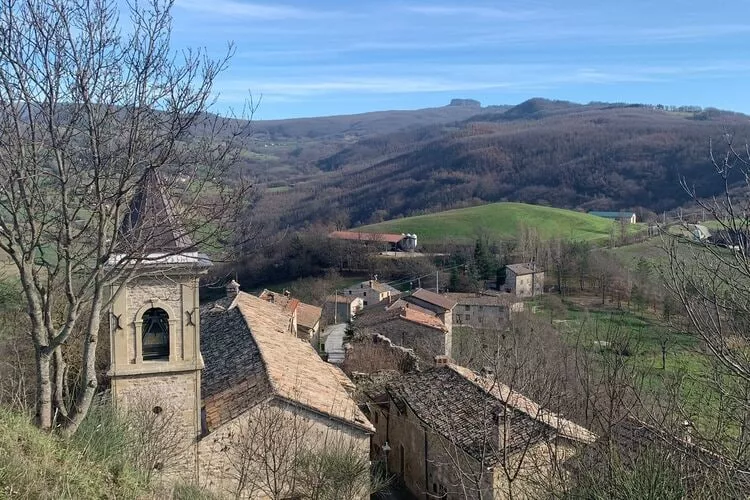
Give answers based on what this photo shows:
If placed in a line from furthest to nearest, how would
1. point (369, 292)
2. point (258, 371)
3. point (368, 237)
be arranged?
point (368, 237), point (369, 292), point (258, 371)

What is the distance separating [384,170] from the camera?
152 metres

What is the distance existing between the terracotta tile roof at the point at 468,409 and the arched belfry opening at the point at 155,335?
5994mm

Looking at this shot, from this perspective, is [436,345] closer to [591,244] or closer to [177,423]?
[177,423]

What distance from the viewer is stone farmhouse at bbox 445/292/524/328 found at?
46.1m

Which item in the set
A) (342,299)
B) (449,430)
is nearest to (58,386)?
(449,430)

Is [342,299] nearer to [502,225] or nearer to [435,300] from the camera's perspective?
[435,300]

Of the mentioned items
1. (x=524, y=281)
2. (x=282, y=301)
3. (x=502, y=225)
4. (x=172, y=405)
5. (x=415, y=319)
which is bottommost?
(x=524, y=281)

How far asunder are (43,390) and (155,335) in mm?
5799

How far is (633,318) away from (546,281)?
19.0 metres

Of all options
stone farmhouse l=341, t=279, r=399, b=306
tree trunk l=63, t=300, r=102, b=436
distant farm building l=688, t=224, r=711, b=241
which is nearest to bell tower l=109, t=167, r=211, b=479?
tree trunk l=63, t=300, r=102, b=436

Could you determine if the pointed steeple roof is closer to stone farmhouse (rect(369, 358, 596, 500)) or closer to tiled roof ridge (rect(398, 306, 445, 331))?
stone farmhouse (rect(369, 358, 596, 500))

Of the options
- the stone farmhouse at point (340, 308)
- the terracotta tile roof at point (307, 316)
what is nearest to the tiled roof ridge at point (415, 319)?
the terracotta tile roof at point (307, 316)

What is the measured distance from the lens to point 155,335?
12984 millimetres

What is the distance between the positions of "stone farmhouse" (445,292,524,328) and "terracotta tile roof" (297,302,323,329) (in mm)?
14017
